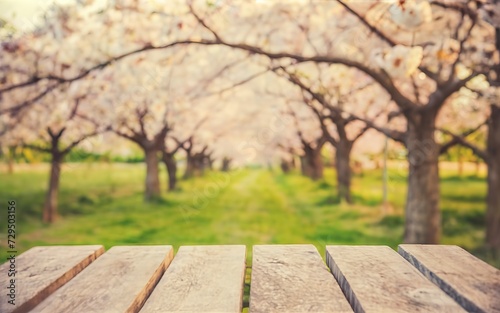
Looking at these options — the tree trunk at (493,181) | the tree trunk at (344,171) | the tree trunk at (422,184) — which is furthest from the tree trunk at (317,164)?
the tree trunk at (422,184)

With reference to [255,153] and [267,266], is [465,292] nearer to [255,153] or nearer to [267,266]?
[267,266]

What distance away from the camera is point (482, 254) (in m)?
8.81

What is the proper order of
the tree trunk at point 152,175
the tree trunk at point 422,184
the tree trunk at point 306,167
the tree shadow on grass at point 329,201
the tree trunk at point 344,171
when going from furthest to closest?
the tree trunk at point 306,167, the tree trunk at point 152,175, the tree trunk at point 344,171, the tree shadow on grass at point 329,201, the tree trunk at point 422,184

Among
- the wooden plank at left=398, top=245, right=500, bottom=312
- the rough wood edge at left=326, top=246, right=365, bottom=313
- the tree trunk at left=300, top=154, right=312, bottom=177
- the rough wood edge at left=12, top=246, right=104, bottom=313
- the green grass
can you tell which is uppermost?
the tree trunk at left=300, top=154, right=312, bottom=177

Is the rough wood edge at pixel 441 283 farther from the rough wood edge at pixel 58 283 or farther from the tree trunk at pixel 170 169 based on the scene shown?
the tree trunk at pixel 170 169

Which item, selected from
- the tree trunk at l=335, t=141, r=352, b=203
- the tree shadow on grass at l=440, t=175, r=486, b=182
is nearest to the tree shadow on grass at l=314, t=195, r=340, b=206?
the tree trunk at l=335, t=141, r=352, b=203

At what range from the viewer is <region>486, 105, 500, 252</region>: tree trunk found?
29.4 ft

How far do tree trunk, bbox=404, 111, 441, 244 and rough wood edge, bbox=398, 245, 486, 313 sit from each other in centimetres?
617

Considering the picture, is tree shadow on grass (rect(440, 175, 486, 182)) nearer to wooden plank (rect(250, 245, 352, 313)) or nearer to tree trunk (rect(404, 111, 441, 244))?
tree trunk (rect(404, 111, 441, 244))

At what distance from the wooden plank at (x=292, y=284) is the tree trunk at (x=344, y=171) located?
45.7 ft

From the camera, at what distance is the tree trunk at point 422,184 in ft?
25.4

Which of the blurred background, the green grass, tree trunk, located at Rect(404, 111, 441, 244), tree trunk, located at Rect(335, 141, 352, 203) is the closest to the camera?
the blurred background

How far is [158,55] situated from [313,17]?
4358 mm

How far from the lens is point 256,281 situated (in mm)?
1642
